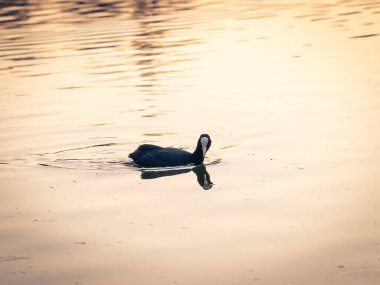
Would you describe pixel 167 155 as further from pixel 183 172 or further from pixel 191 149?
pixel 191 149

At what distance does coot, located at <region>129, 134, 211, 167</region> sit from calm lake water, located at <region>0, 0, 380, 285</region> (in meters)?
0.20

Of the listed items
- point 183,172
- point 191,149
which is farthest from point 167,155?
point 191,149

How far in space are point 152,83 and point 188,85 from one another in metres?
1.02

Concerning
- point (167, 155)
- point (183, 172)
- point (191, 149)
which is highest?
point (167, 155)

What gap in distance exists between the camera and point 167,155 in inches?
584

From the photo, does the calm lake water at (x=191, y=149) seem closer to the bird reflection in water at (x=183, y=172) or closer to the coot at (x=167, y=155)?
the bird reflection in water at (x=183, y=172)

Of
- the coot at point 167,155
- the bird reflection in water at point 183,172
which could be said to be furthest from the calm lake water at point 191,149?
the coot at point 167,155

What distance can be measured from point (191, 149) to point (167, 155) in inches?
63.4

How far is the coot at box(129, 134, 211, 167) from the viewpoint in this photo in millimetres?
14781

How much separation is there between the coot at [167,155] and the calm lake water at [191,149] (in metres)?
0.20

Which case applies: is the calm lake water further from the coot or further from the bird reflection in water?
the coot

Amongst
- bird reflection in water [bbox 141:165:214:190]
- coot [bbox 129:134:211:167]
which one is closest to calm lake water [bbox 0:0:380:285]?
bird reflection in water [bbox 141:165:214:190]

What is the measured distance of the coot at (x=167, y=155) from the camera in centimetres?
1478

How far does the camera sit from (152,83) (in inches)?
898
